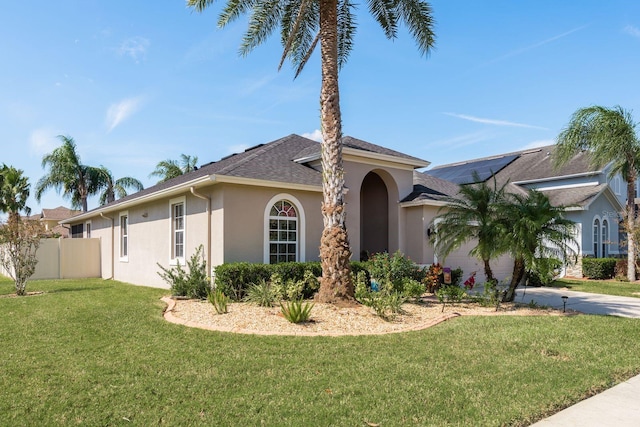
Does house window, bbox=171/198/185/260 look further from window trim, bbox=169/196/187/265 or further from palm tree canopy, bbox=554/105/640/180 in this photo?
palm tree canopy, bbox=554/105/640/180

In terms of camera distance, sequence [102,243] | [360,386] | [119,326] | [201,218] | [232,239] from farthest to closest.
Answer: [102,243] → [201,218] → [232,239] → [119,326] → [360,386]

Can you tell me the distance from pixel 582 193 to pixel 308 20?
19.6 m

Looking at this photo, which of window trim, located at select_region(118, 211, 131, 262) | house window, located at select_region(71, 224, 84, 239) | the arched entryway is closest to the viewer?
the arched entryway

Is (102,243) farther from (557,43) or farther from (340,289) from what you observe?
(557,43)

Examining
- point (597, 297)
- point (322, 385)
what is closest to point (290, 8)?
point (322, 385)

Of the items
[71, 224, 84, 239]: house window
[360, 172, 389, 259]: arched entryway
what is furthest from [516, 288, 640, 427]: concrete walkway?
[71, 224, 84, 239]: house window

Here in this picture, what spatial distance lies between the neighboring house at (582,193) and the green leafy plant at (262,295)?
1317 centimetres

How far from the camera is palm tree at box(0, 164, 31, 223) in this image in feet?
106

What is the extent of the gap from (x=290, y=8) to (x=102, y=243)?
16299 mm

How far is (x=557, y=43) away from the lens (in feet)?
44.9

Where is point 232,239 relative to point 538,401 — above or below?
above

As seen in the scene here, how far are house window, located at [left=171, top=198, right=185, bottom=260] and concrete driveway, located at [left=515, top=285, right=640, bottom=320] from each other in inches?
448

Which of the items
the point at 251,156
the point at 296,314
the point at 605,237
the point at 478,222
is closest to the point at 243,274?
the point at 296,314

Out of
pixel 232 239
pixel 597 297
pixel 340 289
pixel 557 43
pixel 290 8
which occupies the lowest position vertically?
pixel 597 297
